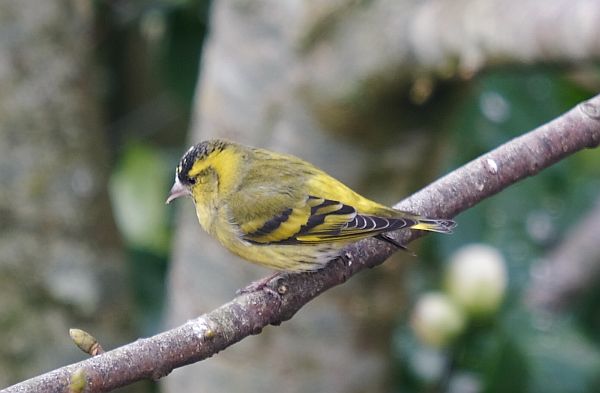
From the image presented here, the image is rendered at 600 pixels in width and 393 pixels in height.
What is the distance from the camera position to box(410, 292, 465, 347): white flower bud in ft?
11.3

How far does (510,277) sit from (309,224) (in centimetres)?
129

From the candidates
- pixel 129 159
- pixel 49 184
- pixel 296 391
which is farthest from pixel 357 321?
pixel 129 159

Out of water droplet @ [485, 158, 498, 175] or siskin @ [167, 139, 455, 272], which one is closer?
water droplet @ [485, 158, 498, 175]

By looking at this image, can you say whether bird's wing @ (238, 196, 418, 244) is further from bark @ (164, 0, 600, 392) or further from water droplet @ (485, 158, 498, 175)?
bark @ (164, 0, 600, 392)

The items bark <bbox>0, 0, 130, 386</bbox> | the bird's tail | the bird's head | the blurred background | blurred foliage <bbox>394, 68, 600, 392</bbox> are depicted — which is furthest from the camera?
bark <bbox>0, 0, 130, 386</bbox>

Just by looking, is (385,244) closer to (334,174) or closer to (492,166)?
(492,166)

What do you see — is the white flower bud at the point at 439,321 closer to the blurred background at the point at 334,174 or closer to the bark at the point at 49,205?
the blurred background at the point at 334,174

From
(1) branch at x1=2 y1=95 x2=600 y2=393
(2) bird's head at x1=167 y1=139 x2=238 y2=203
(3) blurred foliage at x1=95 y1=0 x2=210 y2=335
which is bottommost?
(3) blurred foliage at x1=95 y1=0 x2=210 y2=335

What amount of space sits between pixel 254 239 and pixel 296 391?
76cm

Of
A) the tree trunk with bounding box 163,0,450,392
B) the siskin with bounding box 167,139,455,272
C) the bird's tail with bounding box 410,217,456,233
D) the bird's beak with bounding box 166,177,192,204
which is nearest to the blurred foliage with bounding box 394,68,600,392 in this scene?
the tree trunk with bounding box 163,0,450,392

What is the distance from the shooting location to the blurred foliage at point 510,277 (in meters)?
3.66

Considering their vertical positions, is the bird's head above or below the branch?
below

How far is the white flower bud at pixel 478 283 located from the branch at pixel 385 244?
912 mm

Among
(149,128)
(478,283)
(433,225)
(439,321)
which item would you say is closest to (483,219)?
(478,283)
